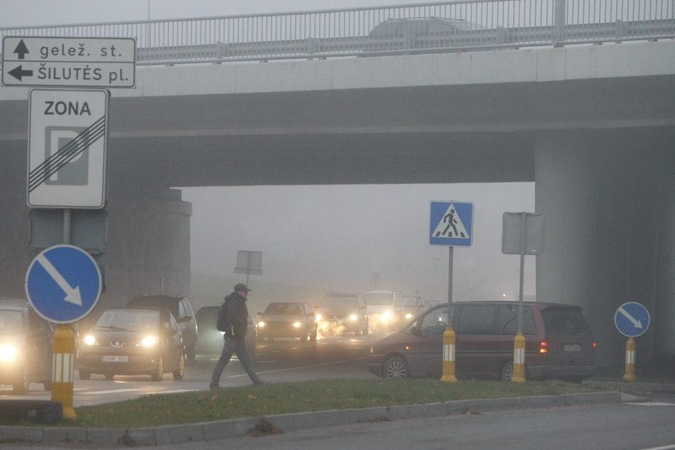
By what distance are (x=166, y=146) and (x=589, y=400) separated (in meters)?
20.1

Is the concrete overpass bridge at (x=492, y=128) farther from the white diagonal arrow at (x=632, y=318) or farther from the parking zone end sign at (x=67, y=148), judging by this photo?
the parking zone end sign at (x=67, y=148)

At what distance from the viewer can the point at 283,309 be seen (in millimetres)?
47156

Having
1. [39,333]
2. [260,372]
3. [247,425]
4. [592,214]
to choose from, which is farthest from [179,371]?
[247,425]

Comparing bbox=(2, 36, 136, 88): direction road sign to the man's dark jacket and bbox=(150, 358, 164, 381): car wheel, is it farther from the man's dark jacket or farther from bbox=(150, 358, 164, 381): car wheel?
bbox=(150, 358, 164, 381): car wheel

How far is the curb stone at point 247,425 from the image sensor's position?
39.4 feet

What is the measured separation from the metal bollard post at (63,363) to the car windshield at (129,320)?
1364 centimetres

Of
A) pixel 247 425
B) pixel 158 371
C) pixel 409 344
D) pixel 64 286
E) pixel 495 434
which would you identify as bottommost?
pixel 158 371

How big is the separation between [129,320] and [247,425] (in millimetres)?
13401

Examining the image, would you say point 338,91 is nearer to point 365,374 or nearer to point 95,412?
point 365,374

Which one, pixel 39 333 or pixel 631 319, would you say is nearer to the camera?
pixel 39 333

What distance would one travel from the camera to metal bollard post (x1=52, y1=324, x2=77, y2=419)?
1252 cm

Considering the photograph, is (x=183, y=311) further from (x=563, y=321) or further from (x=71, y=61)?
(x=71, y=61)

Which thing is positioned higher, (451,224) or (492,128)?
(492,128)

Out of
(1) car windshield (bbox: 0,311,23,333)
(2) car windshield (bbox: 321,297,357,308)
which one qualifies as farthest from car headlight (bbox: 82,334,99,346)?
(2) car windshield (bbox: 321,297,357,308)
